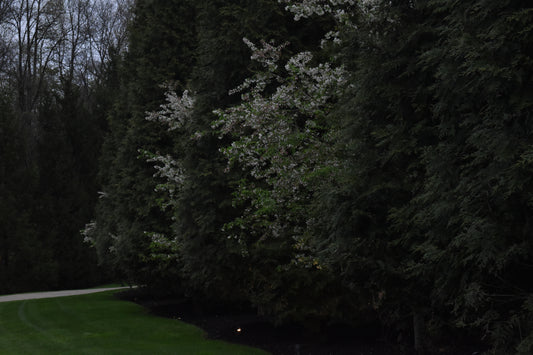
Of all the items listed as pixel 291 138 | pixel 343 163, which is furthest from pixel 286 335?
pixel 343 163

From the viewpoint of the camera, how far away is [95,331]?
43.8 feet

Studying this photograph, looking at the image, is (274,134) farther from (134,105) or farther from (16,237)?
(16,237)

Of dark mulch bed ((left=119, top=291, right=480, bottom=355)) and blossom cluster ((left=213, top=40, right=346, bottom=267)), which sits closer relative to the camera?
blossom cluster ((left=213, top=40, right=346, bottom=267))

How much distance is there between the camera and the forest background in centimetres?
453

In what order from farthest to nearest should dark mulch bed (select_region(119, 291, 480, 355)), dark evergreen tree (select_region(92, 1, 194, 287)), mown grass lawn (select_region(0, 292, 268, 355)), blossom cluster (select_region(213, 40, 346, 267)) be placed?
dark evergreen tree (select_region(92, 1, 194, 287)) < mown grass lawn (select_region(0, 292, 268, 355)) < dark mulch bed (select_region(119, 291, 480, 355)) < blossom cluster (select_region(213, 40, 346, 267))

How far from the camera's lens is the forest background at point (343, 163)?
14.9 feet

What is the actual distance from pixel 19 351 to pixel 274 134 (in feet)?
21.4

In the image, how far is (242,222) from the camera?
9.35 meters

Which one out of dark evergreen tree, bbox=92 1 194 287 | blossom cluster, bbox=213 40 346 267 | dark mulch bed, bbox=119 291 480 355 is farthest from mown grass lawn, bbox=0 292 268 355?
blossom cluster, bbox=213 40 346 267

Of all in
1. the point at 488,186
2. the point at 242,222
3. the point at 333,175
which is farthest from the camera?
the point at 242,222

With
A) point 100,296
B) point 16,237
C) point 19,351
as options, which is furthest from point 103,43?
point 19,351

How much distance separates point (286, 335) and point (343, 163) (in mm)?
5823

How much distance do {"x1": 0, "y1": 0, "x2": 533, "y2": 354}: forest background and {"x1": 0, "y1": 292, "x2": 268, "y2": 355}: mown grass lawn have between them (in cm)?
109

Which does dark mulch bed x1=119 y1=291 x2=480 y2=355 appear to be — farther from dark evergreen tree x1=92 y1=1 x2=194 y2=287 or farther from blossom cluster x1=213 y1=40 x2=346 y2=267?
dark evergreen tree x1=92 y1=1 x2=194 y2=287
